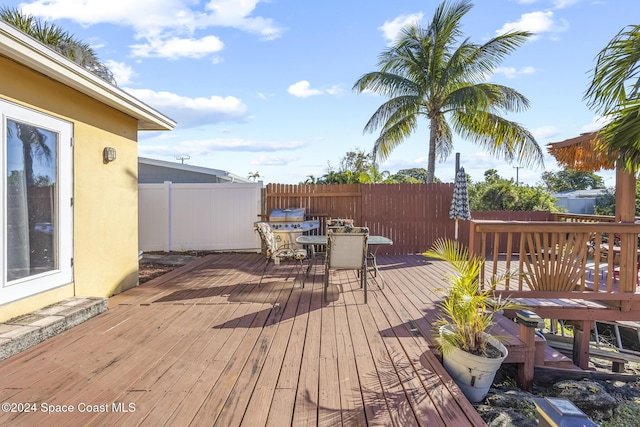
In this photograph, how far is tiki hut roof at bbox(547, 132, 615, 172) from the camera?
16.7 feet

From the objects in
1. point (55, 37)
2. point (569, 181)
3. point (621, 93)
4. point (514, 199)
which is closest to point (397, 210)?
point (621, 93)

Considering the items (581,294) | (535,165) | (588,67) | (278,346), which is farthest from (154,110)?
(535,165)

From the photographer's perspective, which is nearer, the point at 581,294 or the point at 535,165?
the point at 581,294

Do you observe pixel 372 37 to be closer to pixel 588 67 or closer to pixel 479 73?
pixel 479 73

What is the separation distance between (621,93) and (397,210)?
5.30m

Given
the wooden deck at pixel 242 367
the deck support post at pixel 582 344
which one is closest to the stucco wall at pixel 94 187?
the wooden deck at pixel 242 367

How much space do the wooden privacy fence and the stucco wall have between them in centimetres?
418

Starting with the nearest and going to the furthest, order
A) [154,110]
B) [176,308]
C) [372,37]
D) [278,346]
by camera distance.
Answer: [278,346], [176,308], [154,110], [372,37]

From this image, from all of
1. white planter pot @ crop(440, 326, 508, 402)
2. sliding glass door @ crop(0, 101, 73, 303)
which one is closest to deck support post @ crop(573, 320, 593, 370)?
white planter pot @ crop(440, 326, 508, 402)

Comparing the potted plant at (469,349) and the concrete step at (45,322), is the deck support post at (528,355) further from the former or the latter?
the concrete step at (45,322)

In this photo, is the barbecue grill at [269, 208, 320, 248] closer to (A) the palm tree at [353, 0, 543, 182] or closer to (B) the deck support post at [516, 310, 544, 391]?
(A) the palm tree at [353, 0, 543, 182]

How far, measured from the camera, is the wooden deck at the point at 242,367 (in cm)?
196

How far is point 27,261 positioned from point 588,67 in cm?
585

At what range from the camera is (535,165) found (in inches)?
361
